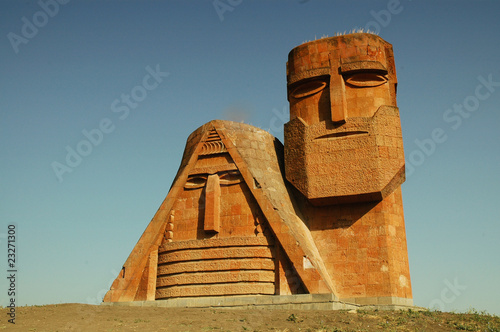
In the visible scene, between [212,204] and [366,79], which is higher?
[366,79]

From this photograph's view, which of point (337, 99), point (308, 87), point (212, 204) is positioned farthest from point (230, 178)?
point (337, 99)

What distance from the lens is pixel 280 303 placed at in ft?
51.9

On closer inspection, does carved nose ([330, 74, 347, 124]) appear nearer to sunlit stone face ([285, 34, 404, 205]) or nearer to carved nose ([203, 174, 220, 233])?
sunlit stone face ([285, 34, 404, 205])

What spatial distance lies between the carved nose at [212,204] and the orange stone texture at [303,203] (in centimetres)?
4

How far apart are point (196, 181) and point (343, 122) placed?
5220 millimetres

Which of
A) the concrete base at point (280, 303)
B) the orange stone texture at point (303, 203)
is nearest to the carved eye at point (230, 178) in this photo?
the orange stone texture at point (303, 203)

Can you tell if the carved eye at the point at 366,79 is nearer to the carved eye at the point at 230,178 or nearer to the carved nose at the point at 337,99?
the carved nose at the point at 337,99

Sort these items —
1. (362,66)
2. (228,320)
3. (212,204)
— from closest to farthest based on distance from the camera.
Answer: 1. (228,320)
2. (212,204)
3. (362,66)

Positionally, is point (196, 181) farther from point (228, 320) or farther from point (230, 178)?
point (228, 320)

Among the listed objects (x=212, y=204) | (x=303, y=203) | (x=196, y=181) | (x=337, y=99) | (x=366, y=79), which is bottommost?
(x=212, y=204)

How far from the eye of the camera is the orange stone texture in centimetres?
1697

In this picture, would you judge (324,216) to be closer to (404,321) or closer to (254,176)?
(254,176)

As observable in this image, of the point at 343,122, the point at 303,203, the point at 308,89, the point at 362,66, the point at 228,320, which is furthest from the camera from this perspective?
the point at 308,89

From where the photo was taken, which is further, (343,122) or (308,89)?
(308,89)
